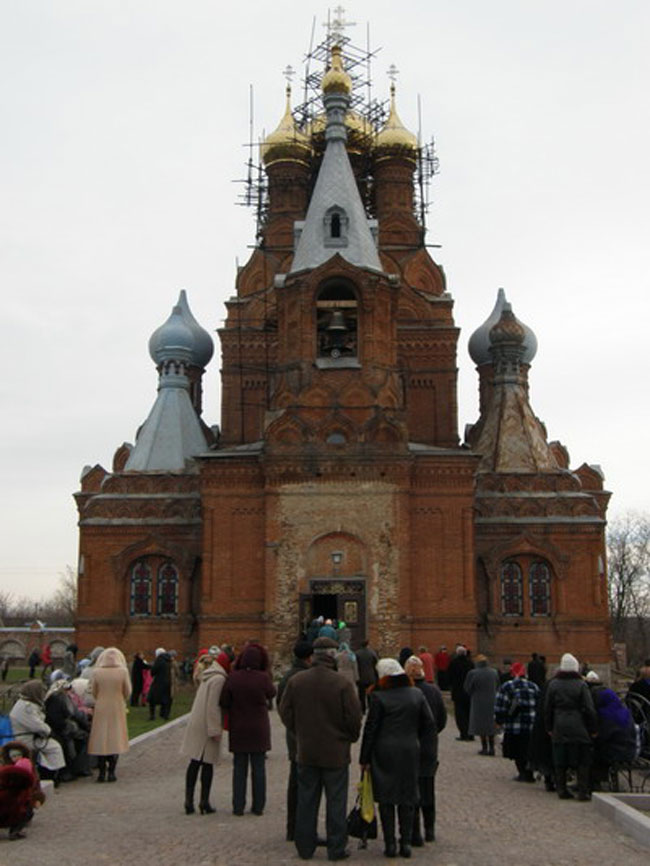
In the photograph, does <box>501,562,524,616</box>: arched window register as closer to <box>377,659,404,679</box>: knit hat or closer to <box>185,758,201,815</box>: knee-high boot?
A: <box>185,758,201,815</box>: knee-high boot

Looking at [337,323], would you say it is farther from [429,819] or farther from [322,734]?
[322,734]

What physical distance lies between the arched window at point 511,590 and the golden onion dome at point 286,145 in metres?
17.9

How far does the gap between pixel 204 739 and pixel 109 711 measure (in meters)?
2.36

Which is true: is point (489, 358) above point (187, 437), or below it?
above

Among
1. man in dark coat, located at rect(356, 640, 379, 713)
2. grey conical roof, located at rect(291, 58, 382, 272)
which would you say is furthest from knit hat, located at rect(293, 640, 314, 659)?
grey conical roof, located at rect(291, 58, 382, 272)

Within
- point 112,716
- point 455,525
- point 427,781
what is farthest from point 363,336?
point 427,781

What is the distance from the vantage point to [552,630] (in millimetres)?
32312

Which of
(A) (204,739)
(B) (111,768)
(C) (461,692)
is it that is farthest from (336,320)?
(A) (204,739)

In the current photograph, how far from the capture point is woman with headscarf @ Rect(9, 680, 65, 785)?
438 inches

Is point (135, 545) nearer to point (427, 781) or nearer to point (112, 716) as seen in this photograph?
point (112, 716)

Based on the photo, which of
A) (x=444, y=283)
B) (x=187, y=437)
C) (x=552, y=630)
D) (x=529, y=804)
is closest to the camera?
(x=529, y=804)

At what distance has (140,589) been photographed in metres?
33.1

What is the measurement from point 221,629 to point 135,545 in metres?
5.00

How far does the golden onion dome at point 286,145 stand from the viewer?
41500mm
